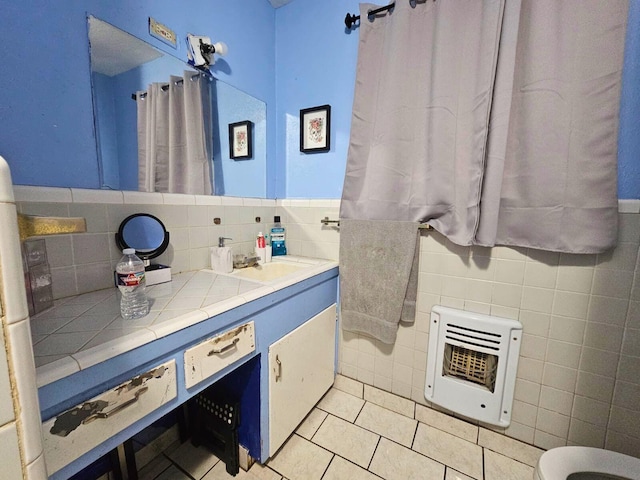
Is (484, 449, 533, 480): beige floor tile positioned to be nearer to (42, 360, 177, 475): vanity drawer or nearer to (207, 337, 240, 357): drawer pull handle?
(207, 337, 240, 357): drawer pull handle

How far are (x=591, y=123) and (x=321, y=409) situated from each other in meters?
1.74

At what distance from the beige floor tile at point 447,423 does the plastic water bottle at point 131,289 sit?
1421 mm

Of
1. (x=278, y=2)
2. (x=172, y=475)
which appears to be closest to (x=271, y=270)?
(x=172, y=475)

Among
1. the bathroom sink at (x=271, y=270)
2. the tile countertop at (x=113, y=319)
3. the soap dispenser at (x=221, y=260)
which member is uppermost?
the soap dispenser at (x=221, y=260)

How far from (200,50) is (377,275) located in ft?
4.52

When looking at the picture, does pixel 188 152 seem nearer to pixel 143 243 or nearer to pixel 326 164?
pixel 143 243

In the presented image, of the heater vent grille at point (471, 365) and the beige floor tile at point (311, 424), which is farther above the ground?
the heater vent grille at point (471, 365)

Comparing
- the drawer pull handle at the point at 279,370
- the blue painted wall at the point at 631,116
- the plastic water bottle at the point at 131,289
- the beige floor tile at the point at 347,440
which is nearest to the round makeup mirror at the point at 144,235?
the plastic water bottle at the point at 131,289

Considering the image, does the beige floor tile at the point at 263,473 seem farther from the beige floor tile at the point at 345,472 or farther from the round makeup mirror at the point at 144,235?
the round makeup mirror at the point at 144,235

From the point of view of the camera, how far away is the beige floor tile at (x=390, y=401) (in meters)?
1.45

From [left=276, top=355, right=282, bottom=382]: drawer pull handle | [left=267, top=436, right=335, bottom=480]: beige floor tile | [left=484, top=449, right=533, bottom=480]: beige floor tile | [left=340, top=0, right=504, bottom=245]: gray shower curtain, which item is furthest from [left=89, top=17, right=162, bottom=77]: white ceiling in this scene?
[left=484, top=449, right=533, bottom=480]: beige floor tile

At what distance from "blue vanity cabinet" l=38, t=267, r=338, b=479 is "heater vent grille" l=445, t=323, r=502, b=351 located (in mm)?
630

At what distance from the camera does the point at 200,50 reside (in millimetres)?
1229

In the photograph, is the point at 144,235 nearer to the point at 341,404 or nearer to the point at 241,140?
the point at 241,140
